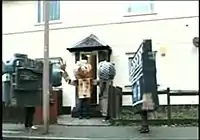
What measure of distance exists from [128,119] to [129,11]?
648cm

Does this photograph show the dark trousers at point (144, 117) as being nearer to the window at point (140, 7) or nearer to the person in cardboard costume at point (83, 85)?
the person in cardboard costume at point (83, 85)

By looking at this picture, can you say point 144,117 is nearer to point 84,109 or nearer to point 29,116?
point 29,116

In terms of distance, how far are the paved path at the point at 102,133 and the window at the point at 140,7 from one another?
7140mm

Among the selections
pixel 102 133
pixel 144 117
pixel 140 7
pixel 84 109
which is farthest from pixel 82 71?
pixel 140 7

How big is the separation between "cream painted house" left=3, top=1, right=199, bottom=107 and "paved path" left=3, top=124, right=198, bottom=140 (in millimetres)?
5875

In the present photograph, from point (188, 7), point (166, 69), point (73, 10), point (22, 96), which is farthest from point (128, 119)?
point (73, 10)

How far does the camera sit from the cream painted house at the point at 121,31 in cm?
1714

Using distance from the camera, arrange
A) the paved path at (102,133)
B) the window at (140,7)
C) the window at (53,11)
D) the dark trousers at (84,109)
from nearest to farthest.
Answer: the paved path at (102,133) < the dark trousers at (84,109) < the window at (140,7) < the window at (53,11)

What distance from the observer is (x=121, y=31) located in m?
18.0

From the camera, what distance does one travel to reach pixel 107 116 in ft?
44.5

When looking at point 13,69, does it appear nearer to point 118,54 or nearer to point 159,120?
point 159,120

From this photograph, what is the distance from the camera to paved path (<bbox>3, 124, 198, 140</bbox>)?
989 centimetres

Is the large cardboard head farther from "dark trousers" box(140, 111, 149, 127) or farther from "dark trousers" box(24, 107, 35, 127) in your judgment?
"dark trousers" box(140, 111, 149, 127)

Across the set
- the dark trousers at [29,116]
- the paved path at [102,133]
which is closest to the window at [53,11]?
the dark trousers at [29,116]
